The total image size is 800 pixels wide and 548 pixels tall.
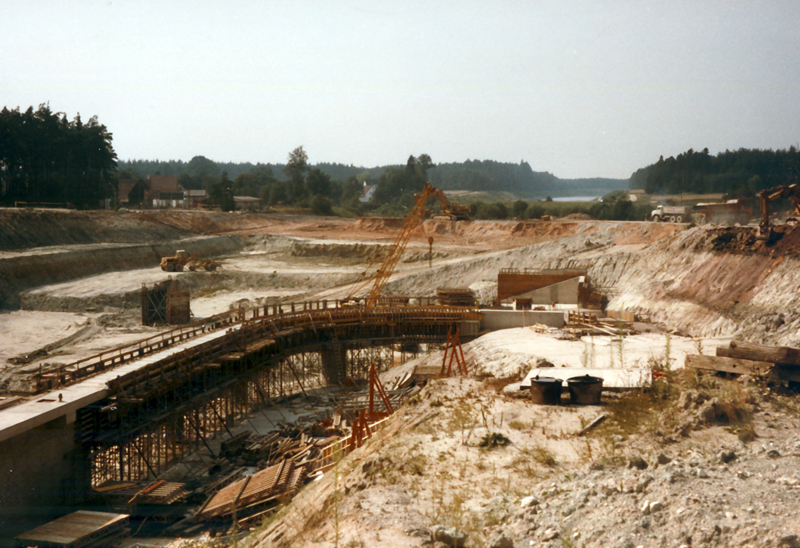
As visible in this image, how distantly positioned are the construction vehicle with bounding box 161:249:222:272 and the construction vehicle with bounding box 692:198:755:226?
43.7m

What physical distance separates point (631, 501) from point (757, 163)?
53508 millimetres

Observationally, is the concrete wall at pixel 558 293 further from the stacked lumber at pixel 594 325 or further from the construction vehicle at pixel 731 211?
the construction vehicle at pixel 731 211

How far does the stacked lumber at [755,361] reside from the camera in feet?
48.8

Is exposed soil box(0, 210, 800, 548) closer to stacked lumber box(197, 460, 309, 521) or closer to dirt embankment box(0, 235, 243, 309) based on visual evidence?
dirt embankment box(0, 235, 243, 309)

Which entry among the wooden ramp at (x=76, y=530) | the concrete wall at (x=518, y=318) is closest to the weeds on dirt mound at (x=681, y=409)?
the wooden ramp at (x=76, y=530)

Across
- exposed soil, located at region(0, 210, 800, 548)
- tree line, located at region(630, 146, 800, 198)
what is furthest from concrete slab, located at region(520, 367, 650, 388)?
tree line, located at region(630, 146, 800, 198)

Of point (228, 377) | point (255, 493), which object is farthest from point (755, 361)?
point (228, 377)

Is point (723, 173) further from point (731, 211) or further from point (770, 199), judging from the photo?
point (770, 199)

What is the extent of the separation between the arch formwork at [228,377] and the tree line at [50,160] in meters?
53.1

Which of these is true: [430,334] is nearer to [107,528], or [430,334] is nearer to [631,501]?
[107,528]

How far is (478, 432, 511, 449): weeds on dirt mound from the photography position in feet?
41.2

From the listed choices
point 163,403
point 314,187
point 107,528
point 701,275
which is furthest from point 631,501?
point 314,187

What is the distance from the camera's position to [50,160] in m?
77.8

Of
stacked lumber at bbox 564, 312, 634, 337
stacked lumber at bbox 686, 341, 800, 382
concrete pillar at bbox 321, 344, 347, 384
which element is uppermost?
stacked lumber at bbox 686, 341, 800, 382
